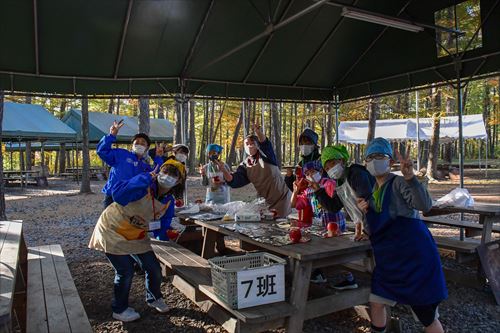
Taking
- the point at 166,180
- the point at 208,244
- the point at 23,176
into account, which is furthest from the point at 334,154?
the point at 23,176

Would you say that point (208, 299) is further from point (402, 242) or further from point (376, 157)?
point (376, 157)

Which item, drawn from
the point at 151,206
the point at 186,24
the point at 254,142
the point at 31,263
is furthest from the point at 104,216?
the point at 186,24

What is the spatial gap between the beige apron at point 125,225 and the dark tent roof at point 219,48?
277 cm

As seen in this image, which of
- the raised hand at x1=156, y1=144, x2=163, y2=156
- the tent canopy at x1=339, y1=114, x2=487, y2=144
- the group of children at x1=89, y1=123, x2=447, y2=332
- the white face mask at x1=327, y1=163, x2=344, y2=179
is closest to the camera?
the group of children at x1=89, y1=123, x2=447, y2=332

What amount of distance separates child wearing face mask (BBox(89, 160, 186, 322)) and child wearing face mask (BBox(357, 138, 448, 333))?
1740 mm

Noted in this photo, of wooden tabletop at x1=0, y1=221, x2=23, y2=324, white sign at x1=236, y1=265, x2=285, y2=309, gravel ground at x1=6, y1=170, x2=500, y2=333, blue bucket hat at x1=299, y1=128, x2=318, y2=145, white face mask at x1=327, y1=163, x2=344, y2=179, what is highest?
blue bucket hat at x1=299, y1=128, x2=318, y2=145

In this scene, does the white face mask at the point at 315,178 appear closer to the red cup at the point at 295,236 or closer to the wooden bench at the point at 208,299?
the red cup at the point at 295,236

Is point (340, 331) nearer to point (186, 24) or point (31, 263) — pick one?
point (31, 263)

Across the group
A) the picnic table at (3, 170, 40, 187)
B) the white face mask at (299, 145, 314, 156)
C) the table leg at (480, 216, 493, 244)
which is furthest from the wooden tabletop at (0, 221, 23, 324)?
the picnic table at (3, 170, 40, 187)

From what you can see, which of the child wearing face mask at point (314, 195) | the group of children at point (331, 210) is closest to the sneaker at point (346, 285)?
the group of children at point (331, 210)

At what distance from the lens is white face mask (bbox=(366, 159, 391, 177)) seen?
280cm

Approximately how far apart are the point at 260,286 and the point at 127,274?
1464 mm

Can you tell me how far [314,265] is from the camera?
3342 millimetres

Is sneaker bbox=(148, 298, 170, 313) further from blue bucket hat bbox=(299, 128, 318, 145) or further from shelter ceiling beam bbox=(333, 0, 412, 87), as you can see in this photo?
shelter ceiling beam bbox=(333, 0, 412, 87)
